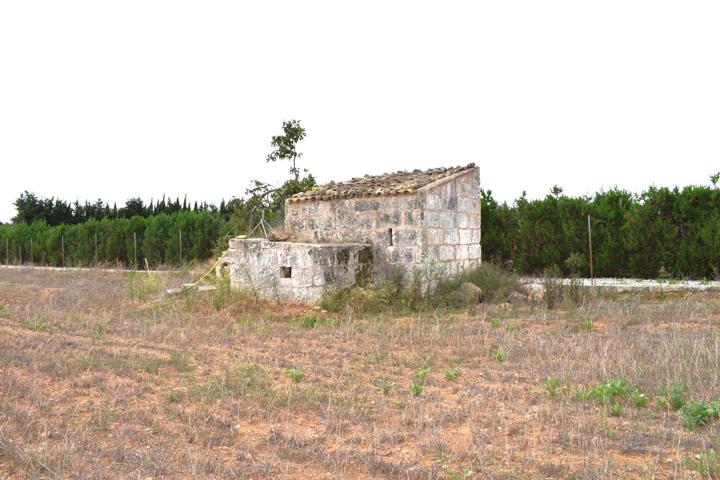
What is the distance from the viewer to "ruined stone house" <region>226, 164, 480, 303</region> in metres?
12.4

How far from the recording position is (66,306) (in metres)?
13.4

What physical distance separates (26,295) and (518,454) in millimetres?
15082

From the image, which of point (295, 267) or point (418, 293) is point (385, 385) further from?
point (418, 293)

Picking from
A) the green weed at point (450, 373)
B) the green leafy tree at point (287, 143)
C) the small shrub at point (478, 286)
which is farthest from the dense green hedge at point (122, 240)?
the green weed at point (450, 373)

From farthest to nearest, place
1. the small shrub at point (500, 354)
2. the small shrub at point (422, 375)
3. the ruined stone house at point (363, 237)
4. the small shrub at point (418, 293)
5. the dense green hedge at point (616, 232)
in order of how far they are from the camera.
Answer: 1. the dense green hedge at point (616, 232)
2. the ruined stone house at point (363, 237)
3. the small shrub at point (418, 293)
4. the small shrub at point (500, 354)
5. the small shrub at point (422, 375)

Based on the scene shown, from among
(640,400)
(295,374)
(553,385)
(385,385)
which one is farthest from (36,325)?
(640,400)

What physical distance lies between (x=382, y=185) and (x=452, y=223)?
1.76 metres

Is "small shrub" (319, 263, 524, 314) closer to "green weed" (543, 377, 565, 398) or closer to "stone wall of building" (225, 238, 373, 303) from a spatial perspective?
"stone wall of building" (225, 238, 373, 303)

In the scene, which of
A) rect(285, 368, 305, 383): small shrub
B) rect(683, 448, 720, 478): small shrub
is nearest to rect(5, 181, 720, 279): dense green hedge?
rect(285, 368, 305, 383): small shrub

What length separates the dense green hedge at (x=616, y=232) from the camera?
1633cm

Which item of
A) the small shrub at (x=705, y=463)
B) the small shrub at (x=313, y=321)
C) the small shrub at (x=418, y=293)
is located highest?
the small shrub at (x=418, y=293)

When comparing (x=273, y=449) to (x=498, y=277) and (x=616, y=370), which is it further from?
(x=498, y=277)

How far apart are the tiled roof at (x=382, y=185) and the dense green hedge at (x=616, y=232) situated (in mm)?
4148

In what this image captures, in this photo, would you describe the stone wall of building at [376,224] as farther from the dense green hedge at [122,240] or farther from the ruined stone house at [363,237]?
the dense green hedge at [122,240]
